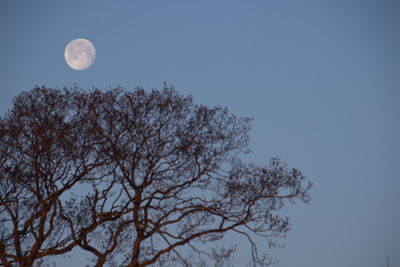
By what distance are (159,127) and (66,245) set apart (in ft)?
15.3

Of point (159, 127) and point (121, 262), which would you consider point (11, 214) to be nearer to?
point (121, 262)

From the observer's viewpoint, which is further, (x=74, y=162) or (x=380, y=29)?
(x=380, y=29)

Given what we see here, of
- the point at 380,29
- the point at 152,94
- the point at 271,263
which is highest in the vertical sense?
the point at 380,29

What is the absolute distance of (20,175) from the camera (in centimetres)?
1513

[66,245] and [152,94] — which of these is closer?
[66,245]

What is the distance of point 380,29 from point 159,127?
591 ft

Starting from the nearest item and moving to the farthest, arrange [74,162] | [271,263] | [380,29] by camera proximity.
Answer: [271,263], [74,162], [380,29]

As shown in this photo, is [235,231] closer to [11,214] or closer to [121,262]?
[121,262]

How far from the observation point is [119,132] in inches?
602

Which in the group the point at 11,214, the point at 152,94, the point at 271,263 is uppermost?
the point at 152,94

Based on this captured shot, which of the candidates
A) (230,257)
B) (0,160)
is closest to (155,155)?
(230,257)

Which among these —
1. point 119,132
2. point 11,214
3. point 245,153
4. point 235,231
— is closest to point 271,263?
point 235,231

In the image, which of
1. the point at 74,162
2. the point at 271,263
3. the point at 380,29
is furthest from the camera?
the point at 380,29

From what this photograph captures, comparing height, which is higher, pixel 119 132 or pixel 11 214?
pixel 119 132
